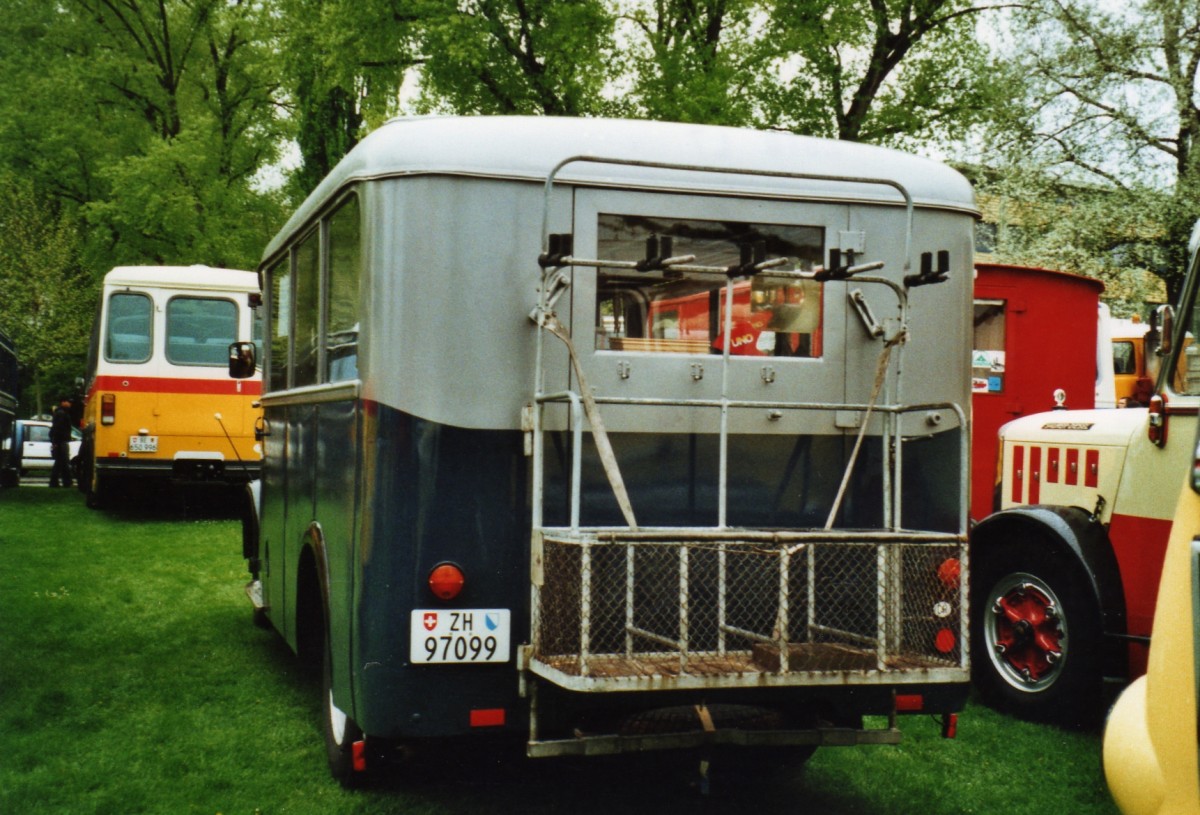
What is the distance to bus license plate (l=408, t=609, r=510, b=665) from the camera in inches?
187

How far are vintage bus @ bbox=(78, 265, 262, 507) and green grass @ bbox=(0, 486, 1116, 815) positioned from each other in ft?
23.9

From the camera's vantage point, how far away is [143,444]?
16.4 meters

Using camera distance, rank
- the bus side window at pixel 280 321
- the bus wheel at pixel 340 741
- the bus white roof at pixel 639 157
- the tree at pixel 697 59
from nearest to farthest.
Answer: the bus white roof at pixel 639 157 < the bus wheel at pixel 340 741 < the bus side window at pixel 280 321 < the tree at pixel 697 59

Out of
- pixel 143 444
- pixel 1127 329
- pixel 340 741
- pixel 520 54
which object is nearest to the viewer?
pixel 340 741

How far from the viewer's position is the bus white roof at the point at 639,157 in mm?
4871

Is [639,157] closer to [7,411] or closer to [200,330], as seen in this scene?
[200,330]

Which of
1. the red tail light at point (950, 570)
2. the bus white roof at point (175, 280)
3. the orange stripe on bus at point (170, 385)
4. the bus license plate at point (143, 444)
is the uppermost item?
the bus white roof at point (175, 280)

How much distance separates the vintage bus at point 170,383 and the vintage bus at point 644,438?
1170cm

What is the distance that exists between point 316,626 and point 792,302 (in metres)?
2.94

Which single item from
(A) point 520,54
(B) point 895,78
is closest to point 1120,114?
(B) point 895,78

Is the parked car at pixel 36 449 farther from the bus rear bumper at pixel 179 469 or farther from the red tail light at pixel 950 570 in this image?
the red tail light at pixel 950 570

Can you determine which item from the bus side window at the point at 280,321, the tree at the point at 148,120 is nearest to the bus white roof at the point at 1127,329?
the bus side window at the point at 280,321

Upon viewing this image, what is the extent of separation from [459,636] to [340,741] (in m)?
1.19

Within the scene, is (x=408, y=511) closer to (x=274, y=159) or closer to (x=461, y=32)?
(x=461, y=32)
